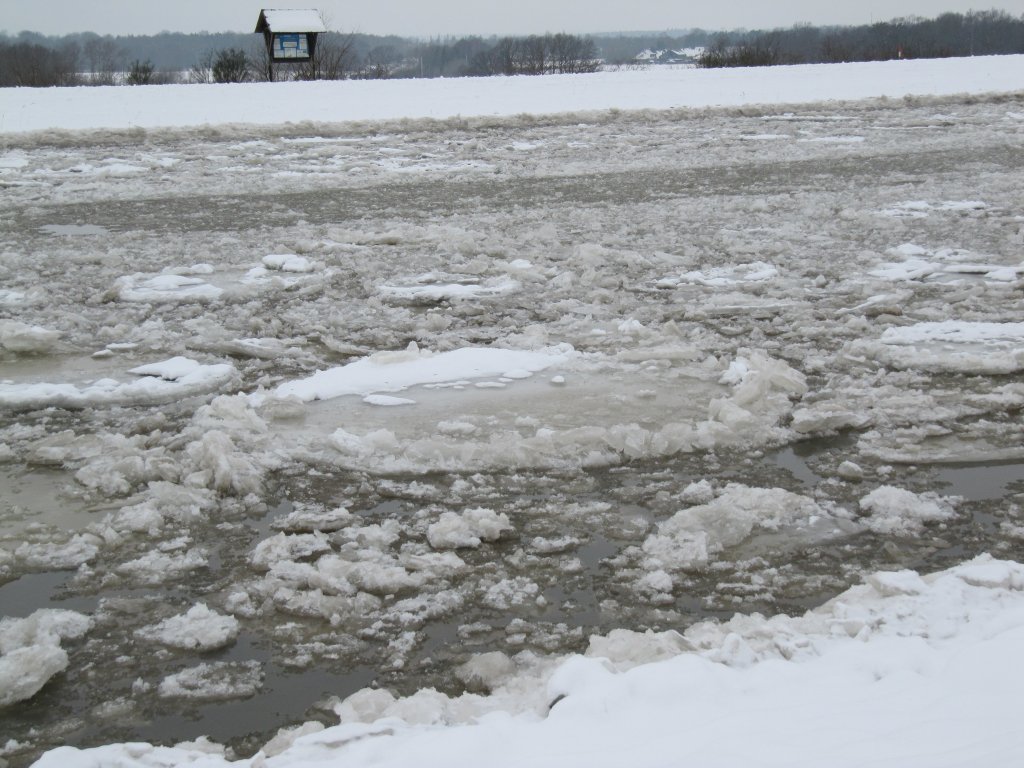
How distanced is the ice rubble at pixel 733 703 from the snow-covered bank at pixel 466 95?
19.4 meters

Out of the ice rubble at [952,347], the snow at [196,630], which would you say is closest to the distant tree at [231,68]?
the ice rubble at [952,347]

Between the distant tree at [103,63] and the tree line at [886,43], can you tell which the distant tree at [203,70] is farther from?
the tree line at [886,43]

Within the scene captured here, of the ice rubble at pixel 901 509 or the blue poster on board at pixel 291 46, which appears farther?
the blue poster on board at pixel 291 46

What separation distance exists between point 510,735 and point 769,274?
5948 mm

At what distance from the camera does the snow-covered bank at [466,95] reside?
21406mm

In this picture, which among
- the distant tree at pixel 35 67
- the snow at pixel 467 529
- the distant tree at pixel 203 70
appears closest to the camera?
the snow at pixel 467 529

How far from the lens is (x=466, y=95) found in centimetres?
2548

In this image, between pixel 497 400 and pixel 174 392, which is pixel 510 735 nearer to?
pixel 497 400

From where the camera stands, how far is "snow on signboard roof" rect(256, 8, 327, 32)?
103 feet

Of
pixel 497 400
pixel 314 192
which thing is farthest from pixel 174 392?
pixel 314 192

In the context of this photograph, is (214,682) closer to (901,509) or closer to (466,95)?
(901,509)

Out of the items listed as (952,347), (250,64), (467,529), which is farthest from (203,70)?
(467,529)

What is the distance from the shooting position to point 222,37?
127 meters

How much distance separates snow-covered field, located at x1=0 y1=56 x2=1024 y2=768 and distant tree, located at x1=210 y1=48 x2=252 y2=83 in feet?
95.5
